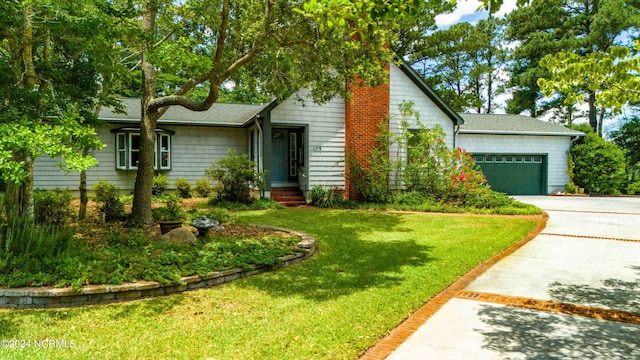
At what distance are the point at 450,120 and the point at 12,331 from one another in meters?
15.5

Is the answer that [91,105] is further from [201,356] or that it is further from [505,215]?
[505,215]

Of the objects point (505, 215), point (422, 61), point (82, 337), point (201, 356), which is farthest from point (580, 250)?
point (422, 61)

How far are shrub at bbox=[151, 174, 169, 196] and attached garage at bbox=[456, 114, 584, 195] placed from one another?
46.7 ft

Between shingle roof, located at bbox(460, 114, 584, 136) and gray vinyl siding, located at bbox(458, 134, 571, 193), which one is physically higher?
shingle roof, located at bbox(460, 114, 584, 136)

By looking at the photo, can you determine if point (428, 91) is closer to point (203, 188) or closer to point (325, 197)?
point (325, 197)

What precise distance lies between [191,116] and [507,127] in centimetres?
1614

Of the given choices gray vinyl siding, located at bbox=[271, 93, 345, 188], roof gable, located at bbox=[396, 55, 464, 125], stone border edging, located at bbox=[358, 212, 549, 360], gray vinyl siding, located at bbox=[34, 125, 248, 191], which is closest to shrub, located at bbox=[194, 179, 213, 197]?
gray vinyl siding, located at bbox=[34, 125, 248, 191]

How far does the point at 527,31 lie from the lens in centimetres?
3212

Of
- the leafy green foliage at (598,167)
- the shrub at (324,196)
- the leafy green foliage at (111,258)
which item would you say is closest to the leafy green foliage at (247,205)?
the shrub at (324,196)

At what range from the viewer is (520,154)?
22047 mm

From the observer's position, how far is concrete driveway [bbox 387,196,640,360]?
3.65 meters

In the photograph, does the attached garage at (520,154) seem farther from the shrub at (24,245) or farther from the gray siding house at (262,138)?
the shrub at (24,245)

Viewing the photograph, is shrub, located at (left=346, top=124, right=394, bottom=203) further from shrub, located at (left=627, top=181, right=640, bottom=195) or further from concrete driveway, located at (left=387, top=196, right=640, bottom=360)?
shrub, located at (left=627, top=181, right=640, bottom=195)

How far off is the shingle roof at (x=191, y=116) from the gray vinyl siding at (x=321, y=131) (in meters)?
1.47
